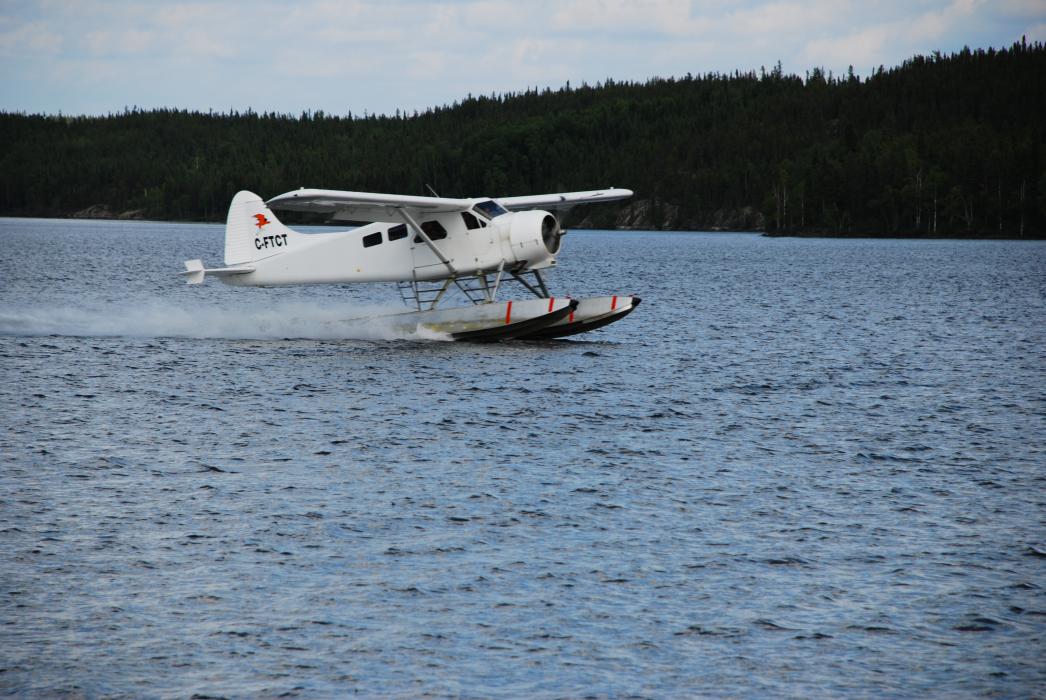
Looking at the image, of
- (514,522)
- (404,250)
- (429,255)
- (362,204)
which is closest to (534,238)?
(429,255)

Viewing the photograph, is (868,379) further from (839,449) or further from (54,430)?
(54,430)

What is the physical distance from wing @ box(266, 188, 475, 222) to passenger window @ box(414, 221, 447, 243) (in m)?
0.25

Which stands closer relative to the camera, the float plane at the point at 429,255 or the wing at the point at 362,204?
the wing at the point at 362,204

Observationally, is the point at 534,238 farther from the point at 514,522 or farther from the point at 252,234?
the point at 514,522

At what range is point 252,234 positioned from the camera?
1078 inches

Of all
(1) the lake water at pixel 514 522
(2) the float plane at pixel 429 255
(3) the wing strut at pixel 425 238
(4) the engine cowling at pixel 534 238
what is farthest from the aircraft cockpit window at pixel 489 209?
(1) the lake water at pixel 514 522

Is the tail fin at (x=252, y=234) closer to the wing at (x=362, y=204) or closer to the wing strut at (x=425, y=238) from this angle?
the wing at (x=362, y=204)

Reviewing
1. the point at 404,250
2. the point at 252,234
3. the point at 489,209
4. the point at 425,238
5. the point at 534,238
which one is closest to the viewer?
the point at 534,238

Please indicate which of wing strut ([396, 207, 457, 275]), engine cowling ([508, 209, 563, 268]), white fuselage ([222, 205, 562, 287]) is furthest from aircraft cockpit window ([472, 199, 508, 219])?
wing strut ([396, 207, 457, 275])

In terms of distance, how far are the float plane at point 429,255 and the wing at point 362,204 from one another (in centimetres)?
3

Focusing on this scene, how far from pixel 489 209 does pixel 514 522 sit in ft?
45.5

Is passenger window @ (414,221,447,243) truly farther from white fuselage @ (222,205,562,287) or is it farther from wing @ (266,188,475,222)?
wing @ (266,188,475,222)

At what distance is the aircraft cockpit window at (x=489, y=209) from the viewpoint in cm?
2527

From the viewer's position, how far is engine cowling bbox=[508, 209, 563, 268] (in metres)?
Result: 24.2
